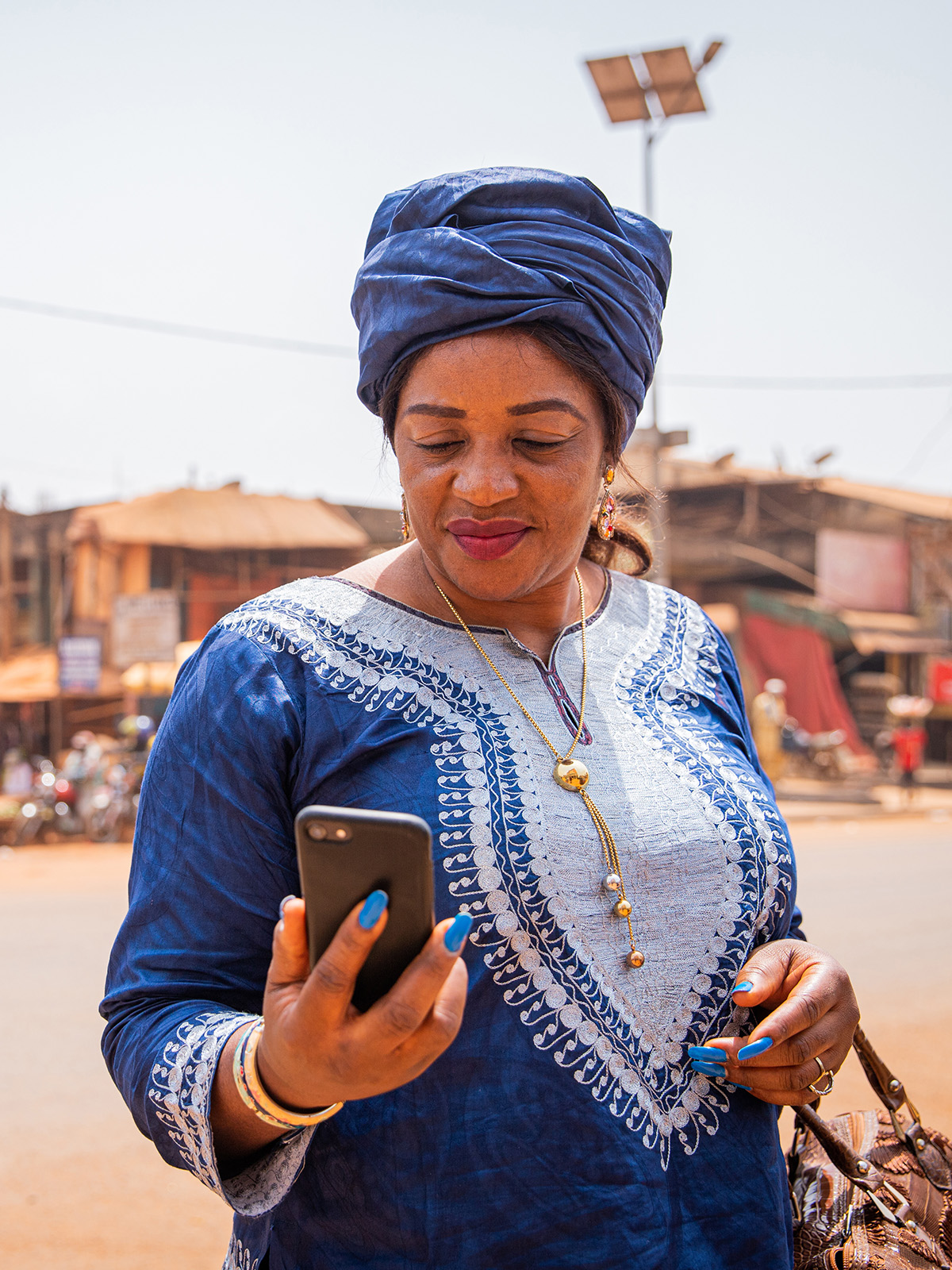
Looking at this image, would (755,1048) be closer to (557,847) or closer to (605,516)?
(557,847)

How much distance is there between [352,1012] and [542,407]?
2.60ft

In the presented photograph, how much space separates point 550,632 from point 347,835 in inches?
30.6

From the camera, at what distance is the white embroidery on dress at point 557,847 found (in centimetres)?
124

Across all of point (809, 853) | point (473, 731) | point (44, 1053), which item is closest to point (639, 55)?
point (809, 853)

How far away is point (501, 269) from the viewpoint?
1331 millimetres

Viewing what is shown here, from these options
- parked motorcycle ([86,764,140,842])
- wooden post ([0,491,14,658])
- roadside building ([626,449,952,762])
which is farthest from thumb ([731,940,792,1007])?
wooden post ([0,491,14,658])

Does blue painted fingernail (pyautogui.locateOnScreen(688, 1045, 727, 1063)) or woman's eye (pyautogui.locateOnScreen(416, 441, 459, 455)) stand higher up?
woman's eye (pyautogui.locateOnScreen(416, 441, 459, 455))

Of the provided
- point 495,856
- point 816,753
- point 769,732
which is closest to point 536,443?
point 495,856

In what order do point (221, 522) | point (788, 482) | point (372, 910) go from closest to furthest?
point (372, 910)
point (221, 522)
point (788, 482)

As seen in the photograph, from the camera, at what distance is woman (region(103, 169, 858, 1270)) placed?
46.4 inches

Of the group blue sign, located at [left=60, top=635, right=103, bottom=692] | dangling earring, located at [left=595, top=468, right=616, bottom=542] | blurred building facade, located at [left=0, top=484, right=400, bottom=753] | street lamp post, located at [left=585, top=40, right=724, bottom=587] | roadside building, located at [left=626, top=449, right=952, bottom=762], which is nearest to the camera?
dangling earring, located at [left=595, top=468, right=616, bottom=542]

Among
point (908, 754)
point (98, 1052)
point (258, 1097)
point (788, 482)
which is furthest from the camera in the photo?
point (788, 482)

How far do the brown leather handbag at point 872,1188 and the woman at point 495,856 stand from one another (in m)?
0.15

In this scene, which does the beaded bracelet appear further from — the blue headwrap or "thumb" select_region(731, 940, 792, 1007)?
the blue headwrap
